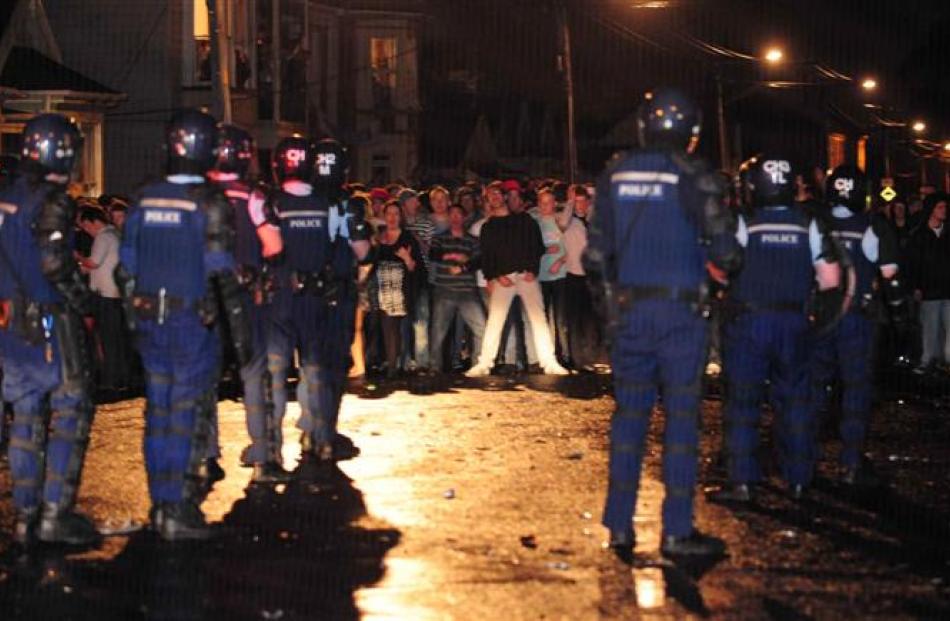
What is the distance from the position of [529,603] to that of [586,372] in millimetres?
11611

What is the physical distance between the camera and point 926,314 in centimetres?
2053

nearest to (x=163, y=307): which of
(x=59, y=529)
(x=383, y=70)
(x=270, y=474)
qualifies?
(x=59, y=529)

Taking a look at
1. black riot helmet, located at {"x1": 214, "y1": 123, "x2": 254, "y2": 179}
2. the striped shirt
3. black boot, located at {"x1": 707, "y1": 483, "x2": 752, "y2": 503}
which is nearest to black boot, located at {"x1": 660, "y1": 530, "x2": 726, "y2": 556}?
black boot, located at {"x1": 707, "y1": 483, "x2": 752, "y2": 503}

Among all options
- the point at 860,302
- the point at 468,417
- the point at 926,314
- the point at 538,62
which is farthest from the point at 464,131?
the point at 860,302

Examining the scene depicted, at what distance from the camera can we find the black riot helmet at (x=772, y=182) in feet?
34.4

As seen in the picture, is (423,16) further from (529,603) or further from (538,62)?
(529,603)

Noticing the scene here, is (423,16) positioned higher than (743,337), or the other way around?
(423,16)

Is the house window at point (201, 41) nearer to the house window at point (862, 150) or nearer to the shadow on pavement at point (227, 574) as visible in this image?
the shadow on pavement at point (227, 574)

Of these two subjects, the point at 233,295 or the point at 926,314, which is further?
Answer: the point at 926,314

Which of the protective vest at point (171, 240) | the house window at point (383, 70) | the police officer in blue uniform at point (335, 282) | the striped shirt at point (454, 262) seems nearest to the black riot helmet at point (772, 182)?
the police officer in blue uniform at point (335, 282)

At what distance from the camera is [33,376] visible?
30.5 feet

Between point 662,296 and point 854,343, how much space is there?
3.01 meters

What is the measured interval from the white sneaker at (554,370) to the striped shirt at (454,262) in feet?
4.02

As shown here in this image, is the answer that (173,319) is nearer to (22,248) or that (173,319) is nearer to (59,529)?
(22,248)
